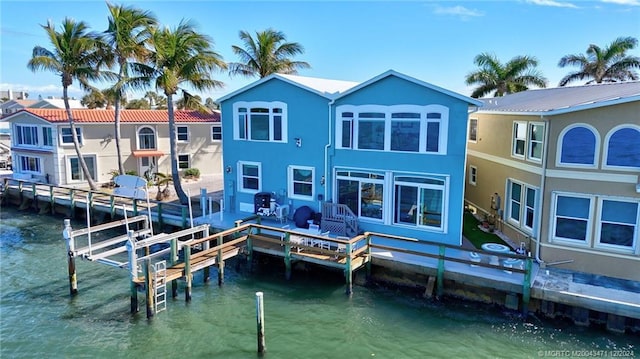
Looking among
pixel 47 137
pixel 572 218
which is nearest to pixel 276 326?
pixel 572 218

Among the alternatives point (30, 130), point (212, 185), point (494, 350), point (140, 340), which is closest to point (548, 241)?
point (494, 350)

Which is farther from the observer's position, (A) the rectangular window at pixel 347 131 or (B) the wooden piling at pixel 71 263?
(A) the rectangular window at pixel 347 131

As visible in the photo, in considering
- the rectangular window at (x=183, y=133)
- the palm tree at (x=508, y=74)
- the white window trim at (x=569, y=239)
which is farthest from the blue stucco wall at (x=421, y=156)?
the palm tree at (x=508, y=74)

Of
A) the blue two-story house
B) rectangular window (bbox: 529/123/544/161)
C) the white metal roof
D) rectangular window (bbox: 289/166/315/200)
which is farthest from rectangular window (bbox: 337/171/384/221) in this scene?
the white metal roof

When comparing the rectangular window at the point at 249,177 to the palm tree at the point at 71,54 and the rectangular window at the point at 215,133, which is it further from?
the rectangular window at the point at 215,133

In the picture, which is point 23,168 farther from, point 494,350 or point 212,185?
point 494,350

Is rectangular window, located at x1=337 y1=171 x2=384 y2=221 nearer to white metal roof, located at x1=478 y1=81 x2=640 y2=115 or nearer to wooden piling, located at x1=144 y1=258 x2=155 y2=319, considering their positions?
white metal roof, located at x1=478 y1=81 x2=640 y2=115

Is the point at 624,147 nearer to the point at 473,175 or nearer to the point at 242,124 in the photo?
the point at 473,175
